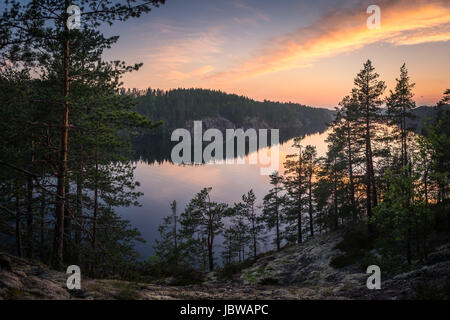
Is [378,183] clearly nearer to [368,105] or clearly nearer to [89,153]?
[368,105]

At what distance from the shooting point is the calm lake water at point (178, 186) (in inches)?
1723

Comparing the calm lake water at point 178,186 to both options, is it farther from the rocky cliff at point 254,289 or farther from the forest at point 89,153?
the rocky cliff at point 254,289

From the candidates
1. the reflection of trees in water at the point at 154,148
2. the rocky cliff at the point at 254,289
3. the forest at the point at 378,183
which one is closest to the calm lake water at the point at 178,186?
the reflection of trees in water at the point at 154,148

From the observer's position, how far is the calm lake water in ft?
144

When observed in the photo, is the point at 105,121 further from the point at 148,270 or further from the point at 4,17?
the point at 148,270

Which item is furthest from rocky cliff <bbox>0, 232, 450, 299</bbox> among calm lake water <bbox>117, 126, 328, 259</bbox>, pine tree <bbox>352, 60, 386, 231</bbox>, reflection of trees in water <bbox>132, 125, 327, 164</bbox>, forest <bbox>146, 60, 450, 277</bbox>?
reflection of trees in water <bbox>132, 125, 327, 164</bbox>

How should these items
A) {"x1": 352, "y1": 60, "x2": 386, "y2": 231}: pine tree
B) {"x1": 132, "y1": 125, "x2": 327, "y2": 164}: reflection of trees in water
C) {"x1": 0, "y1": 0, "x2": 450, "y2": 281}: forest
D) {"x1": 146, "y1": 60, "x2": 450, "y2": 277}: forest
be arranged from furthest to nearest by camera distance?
{"x1": 132, "y1": 125, "x2": 327, "y2": 164}: reflection of trees in water, {"x1": 352, "y1": 60, "x2": 386, "y2": 231}: pine tree, {"x1": 146, "y1": 60, "x2": 450, "y2": 277}: forest, {"x1": 0, "y1": 0, "x2": 450, "y2": 281}: forest

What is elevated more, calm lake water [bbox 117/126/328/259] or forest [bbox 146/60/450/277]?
forest [bbox 146/60/450/277]

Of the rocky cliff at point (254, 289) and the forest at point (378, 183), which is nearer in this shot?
the rocky cliff at point (254, 289)

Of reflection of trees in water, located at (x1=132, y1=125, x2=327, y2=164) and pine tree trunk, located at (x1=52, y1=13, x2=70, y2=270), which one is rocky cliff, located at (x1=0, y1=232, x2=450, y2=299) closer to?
pine tree trunk, located at (x1=52, y1=13, x2=70, y2=270)

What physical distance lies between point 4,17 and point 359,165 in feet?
72.0

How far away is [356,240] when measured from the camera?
60.7 ft

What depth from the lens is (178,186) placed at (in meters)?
67.8
